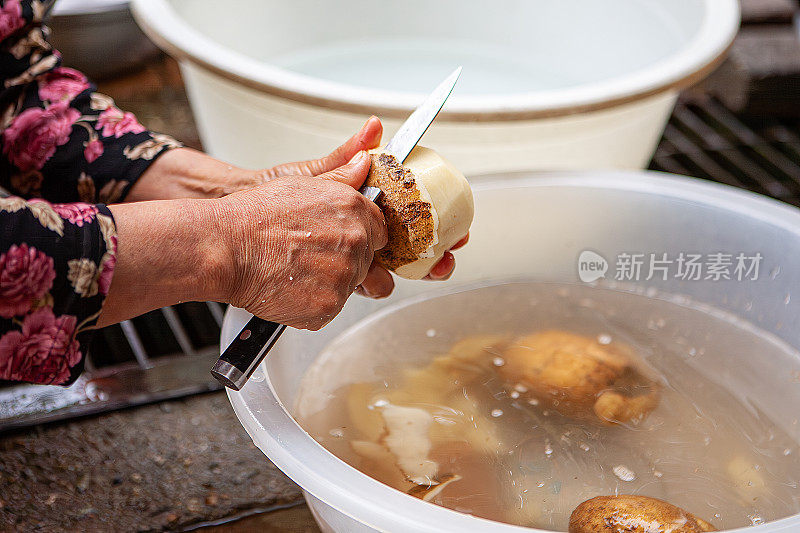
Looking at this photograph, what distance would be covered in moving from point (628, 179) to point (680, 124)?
991 mm

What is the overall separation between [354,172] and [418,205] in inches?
2.9

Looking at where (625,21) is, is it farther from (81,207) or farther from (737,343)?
(81,207)

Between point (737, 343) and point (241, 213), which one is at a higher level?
point (241, 213)

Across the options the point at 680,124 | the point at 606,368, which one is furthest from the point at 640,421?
the point at 680,124

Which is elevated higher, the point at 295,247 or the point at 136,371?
the point at 295,247

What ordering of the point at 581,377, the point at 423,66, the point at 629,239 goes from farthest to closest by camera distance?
the point at 423,66, the point at 629,239, the point at 581,377

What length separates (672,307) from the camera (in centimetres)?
112

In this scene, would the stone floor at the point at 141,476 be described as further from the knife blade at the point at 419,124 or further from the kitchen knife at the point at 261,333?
the knife blade at the point at 419,124

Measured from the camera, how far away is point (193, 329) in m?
1.42

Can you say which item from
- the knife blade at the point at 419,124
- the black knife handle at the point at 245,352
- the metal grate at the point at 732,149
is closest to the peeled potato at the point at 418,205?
the knife blade at the point at 419,124

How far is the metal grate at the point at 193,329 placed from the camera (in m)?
1.15

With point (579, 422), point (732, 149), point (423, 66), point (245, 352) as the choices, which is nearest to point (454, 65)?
point (423, 66)

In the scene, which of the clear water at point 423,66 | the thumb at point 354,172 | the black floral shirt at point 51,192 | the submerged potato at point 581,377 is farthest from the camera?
the clear water at point 423,66

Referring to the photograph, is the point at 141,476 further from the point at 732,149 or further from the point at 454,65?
the point at 732,149
